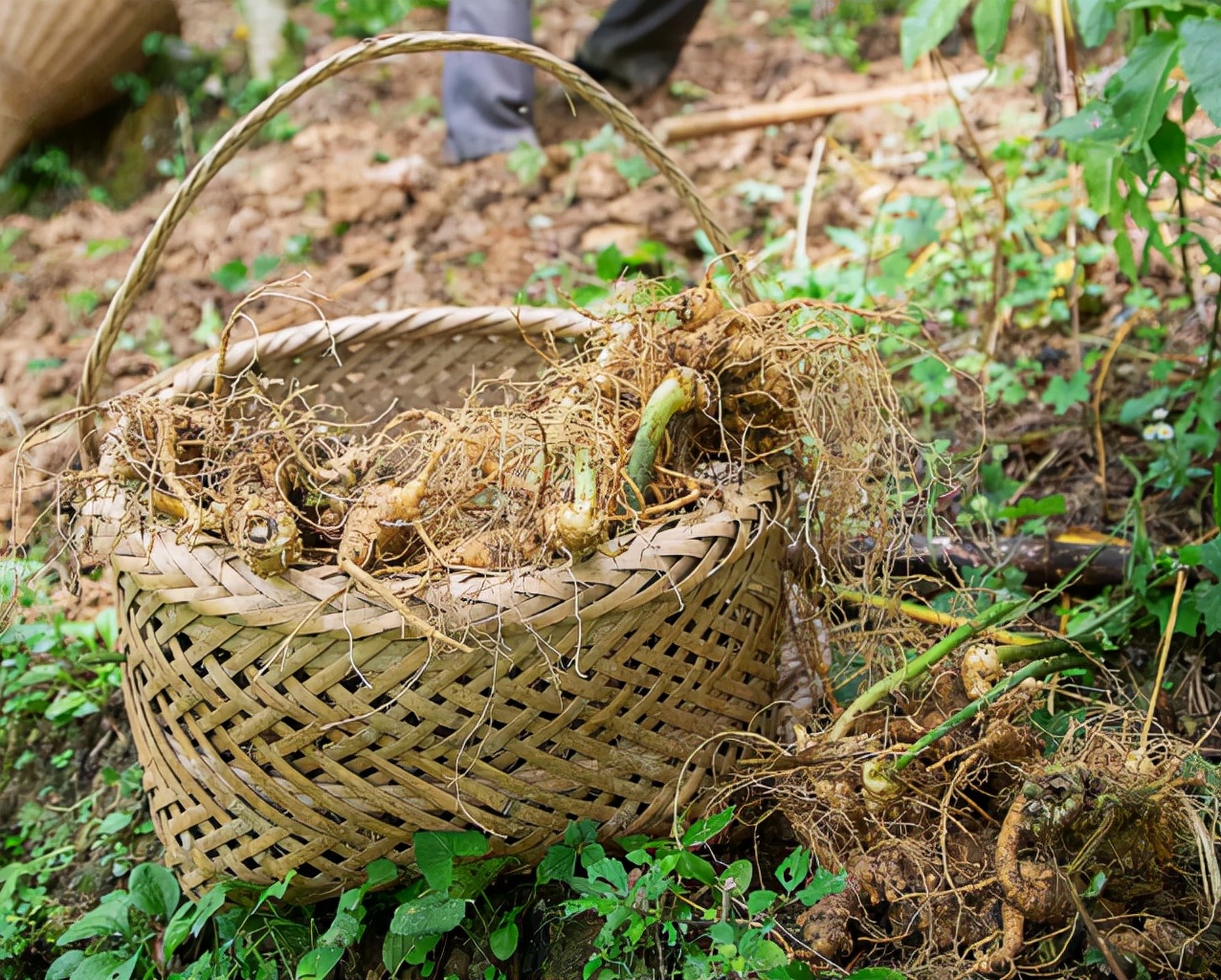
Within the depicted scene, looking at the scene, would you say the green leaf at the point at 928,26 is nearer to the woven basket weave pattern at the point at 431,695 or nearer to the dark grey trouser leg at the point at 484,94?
the woven basket weave pattern at the point at 431,695

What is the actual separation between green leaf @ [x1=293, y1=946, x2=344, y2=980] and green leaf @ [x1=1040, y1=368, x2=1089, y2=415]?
4.81ft

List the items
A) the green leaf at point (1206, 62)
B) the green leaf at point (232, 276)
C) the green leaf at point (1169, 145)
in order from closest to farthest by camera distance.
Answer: the green leaf at point (1206, 62)
the green leaf at point (1169, 145)
the green leaf at point (232, 276)

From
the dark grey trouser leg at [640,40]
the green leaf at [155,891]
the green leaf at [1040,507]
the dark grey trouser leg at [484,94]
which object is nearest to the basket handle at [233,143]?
the green leaf at [155,891]

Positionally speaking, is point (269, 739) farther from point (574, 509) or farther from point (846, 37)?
point (846, 37)

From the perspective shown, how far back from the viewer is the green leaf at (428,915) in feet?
3.79

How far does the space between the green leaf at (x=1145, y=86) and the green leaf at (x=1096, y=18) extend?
0.05 metres

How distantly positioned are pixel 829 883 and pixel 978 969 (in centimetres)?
17

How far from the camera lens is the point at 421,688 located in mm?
1113

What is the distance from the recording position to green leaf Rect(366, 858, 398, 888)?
120 cm

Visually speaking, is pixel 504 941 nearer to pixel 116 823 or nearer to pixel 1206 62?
pixel 116 823

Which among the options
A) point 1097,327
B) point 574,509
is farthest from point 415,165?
point 574,509

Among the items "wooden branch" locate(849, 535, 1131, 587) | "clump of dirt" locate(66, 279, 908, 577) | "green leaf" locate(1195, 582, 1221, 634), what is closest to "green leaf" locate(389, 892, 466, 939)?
"clump of dirt" locate(66, 279, 908, 577)

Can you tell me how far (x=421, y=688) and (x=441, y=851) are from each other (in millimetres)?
200

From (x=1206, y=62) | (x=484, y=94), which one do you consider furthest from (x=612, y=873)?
(x=484, y=94)
